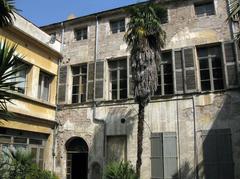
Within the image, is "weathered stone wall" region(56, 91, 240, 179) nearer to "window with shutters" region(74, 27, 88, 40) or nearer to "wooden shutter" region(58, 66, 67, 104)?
"wooden shutter" region(58, 66, 67, 104)

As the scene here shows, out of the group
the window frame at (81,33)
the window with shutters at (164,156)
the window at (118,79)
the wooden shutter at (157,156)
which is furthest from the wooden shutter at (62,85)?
the window with shutters at (164,156)

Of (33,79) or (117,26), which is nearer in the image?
(33,79)

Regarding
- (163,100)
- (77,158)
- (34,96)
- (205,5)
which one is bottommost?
(77,158)

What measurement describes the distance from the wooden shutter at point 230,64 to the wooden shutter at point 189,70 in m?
1.38

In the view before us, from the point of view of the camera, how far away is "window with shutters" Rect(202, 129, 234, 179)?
42.1ft

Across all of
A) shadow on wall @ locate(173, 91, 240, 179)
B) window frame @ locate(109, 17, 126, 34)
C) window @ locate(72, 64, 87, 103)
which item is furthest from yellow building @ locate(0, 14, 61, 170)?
shadow on wall @ locate(173, 91, 240, 179)

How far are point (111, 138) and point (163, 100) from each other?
10.2ft

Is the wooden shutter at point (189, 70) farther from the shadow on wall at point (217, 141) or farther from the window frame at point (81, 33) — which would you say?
the window frame at point (81, 33)

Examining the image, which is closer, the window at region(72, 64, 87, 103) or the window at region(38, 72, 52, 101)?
the window at region(38, 72, 52, 101)

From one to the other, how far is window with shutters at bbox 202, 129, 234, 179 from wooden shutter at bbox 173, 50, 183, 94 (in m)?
2.35

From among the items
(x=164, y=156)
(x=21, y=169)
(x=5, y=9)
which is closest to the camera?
(x=5, y=9)

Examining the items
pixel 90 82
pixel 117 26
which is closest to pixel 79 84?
pixel 90 82

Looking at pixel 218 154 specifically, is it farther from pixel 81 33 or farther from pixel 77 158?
pixel 81 33

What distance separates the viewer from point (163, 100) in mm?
14602
